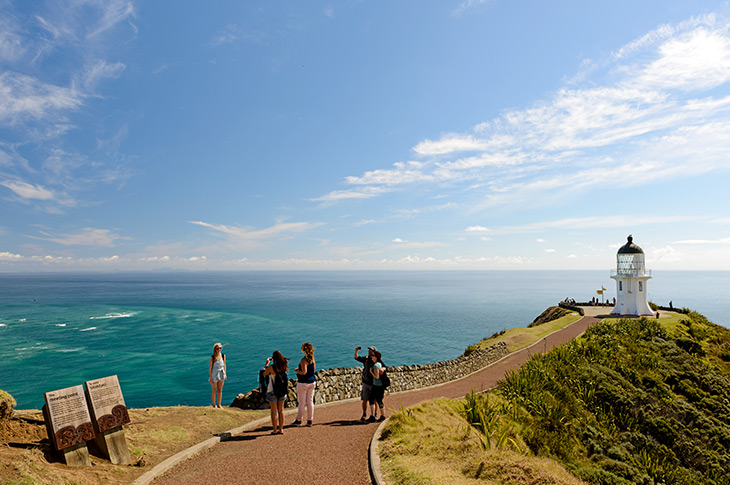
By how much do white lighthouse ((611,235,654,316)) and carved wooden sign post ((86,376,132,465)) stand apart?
47.1m

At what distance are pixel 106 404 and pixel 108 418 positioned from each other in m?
0.29

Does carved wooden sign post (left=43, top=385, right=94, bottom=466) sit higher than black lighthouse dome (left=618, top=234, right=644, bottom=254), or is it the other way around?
black lighthouse dome (left=618, top=234, right=644, bottom=254)

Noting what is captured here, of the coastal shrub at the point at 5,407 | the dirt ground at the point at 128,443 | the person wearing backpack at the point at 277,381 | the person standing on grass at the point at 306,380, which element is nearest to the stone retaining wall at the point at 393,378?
the dirt ground at the point at 128,443

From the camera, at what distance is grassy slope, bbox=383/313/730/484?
8352 millimetres

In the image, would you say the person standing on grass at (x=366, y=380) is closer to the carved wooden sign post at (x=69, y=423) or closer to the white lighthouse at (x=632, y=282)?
the carved wooden sign post at (x=69, y=423)

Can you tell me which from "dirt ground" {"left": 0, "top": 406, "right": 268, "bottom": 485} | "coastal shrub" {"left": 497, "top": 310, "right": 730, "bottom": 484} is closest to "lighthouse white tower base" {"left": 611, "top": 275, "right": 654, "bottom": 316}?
"coastal shrub" {"left": 497, "top": 310, "right": 730, "bottom": 484}

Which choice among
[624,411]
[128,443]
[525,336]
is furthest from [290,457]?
[525,336]

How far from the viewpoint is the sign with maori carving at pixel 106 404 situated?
26.1 ft

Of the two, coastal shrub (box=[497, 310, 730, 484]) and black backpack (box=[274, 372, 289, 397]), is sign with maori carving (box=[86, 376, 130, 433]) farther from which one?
coastal shrub (box=[497, 310, 730, 484])

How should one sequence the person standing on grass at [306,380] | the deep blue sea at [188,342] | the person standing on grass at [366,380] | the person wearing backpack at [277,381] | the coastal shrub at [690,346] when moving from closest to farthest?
1. the person wearing backpack at [277,381]
2. the person standing on grass at [306,380]
3. the person standing on grass at [366,380]
4. the coastal shrub at [690,346]
5. the deep blue sea at [188,342]

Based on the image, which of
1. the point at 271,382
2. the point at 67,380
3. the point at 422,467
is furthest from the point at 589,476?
the point at 67,380

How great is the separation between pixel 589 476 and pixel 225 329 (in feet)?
201

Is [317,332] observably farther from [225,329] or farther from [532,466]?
[532,466]

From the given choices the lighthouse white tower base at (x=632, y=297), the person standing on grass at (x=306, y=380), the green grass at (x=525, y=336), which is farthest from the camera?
the lighthouse white tower base at (x=632, y=297)
